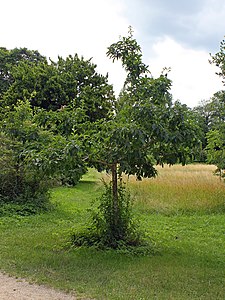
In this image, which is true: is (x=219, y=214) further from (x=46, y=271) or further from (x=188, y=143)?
(x=46, y=271)

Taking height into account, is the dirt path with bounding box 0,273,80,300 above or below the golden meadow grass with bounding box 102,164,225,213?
below

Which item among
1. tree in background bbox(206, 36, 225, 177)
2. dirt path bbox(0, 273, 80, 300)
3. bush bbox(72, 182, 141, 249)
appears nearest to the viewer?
dirt path bbox(0, 273, 80, 300)

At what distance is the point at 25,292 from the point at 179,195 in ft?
Result: 30.7

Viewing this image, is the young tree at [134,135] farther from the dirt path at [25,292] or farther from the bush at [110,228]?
the dirt path at [25,292]

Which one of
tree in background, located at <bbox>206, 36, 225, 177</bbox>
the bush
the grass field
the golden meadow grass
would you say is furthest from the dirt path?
tree in background, located at <bbox>206, 36, 225, 177</bbox>

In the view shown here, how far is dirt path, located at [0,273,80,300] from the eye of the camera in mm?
4793

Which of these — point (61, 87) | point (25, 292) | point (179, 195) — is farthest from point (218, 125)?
point (61, 87)

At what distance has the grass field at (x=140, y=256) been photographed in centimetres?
532

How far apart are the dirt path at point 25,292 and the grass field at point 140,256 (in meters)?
0.20

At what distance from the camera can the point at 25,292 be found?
16.3ft

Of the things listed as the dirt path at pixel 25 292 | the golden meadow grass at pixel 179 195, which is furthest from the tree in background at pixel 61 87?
the dirt path at pixel 25 292

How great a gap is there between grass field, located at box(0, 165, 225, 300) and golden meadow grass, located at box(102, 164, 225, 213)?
0.12 feet

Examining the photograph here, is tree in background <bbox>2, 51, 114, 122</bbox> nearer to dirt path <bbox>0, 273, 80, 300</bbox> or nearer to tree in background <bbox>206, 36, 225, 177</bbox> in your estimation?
tree in background <bbox>206, 36, 225, 177</bbox>

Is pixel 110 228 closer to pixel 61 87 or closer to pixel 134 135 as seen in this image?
pixel 134 135
